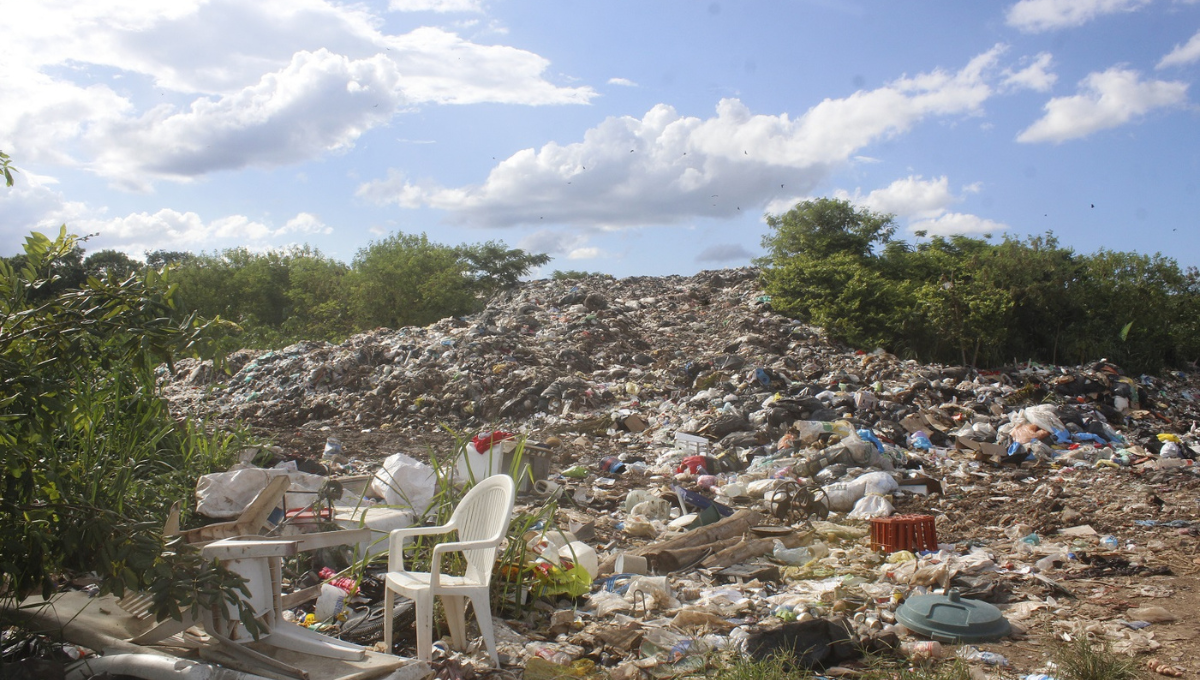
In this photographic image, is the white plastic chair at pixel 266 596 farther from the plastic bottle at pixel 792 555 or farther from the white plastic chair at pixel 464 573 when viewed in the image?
the plastic bottle at pixel 792 555

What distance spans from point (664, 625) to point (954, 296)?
15493 millimetres

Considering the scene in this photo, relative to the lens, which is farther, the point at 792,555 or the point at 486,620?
the point at 792,555

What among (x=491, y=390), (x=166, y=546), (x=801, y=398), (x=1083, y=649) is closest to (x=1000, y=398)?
(x=801, y=398)

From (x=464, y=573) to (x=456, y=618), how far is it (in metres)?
0.37

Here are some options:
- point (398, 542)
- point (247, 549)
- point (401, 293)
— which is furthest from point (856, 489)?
point (401, 293)

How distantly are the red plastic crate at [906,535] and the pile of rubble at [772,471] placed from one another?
0.04 feet

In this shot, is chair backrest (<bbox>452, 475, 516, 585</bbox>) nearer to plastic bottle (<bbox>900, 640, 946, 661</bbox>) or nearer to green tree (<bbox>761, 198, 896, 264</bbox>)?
plastic bottle (<bbox>900, 640, 946, 661</bbox>)

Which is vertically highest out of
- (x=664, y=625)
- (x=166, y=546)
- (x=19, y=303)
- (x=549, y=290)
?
(x=549, y=290)

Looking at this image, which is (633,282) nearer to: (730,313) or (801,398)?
(730,313)

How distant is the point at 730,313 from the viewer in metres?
18.4

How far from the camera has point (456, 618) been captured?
11.2 ft

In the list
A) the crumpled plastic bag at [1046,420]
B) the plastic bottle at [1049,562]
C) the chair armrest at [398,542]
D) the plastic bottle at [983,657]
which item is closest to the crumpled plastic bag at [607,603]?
the chair armrest at [398,542]

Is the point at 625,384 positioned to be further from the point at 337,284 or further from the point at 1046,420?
the point at 337,284

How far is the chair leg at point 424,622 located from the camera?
10.2 feet
